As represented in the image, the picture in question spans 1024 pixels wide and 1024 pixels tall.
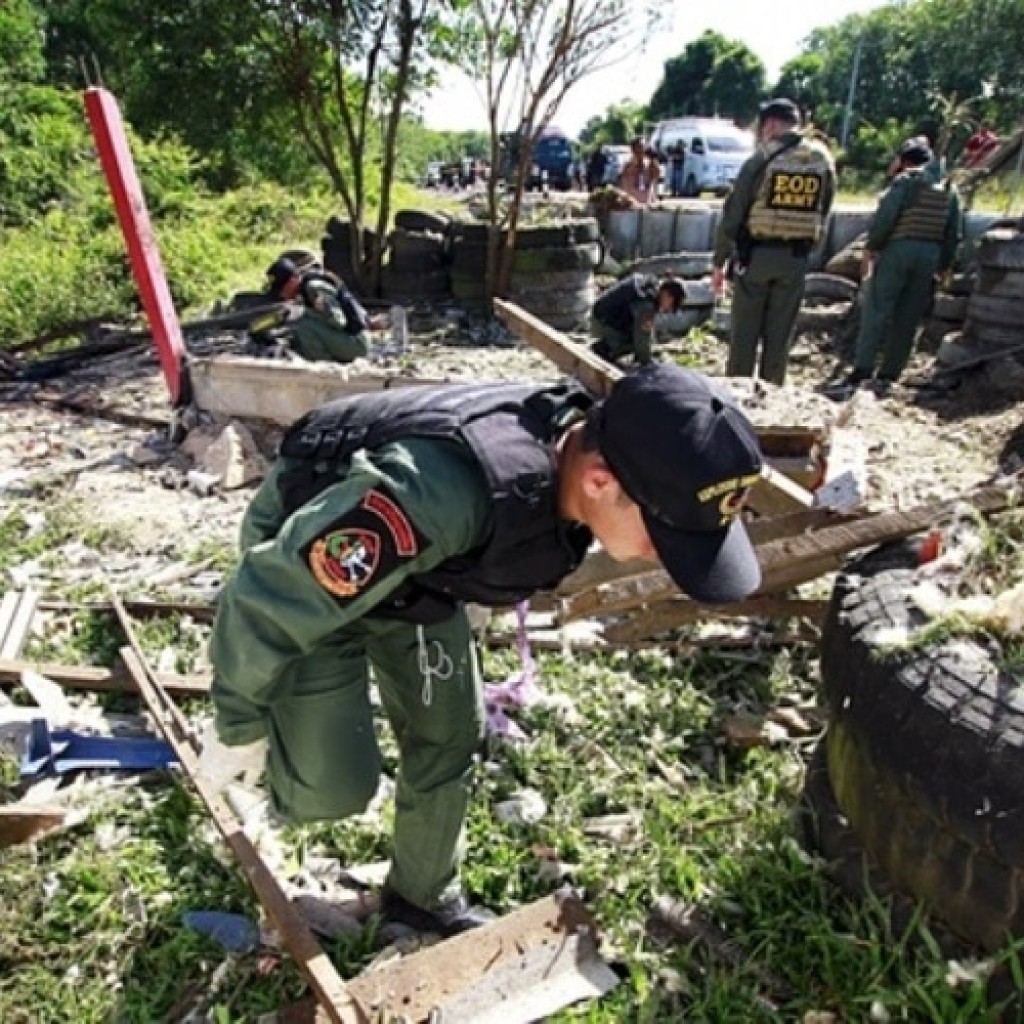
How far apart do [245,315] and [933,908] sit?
7717mm

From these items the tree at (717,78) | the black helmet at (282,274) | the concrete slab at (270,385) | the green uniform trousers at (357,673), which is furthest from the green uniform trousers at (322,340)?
the tree at (717,78)

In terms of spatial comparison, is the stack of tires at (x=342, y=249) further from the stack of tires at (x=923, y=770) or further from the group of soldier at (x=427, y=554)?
→ the stack of tires at (x=923, y=770)

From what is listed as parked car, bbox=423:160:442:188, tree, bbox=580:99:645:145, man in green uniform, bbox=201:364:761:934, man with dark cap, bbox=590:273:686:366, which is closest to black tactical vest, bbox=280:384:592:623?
man in green uniform, bbox=201:364:761:934

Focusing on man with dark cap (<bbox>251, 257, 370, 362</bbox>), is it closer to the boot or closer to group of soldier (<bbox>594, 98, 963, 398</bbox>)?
group of soldier (<bbox>594, 98, 963, 398</bbox>)

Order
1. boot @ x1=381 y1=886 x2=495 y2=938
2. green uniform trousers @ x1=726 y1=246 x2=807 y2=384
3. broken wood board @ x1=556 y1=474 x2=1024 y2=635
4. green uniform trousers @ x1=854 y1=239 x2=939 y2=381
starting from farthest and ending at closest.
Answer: green uniform trousers @ x1=854 y1=239 x2=939 y2=381 < green uniform trousers @ x1=726 y1=246 x2=807 y2=384 < broken wood board @ x1=556 y1=474 x2=1024 y2=635 < boot @ x1=381 y1=886 x2=495 y2=938

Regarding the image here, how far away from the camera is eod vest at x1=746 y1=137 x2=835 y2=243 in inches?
235

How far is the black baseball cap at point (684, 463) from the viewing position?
1.50 meters

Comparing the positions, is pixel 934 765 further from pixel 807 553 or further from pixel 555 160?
pixel 555 160

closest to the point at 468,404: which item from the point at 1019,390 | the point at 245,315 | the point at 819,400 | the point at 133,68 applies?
the point at 819,400

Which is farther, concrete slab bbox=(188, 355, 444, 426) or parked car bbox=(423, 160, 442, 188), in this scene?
parked car bbox=(423, 160, 442, 188)

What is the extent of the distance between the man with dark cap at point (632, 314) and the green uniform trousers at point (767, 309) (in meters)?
0.50

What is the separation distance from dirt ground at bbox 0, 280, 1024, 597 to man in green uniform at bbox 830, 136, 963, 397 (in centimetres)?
35

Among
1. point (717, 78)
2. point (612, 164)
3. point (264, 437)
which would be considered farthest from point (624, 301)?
point (717, 78)

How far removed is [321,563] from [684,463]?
60cm
